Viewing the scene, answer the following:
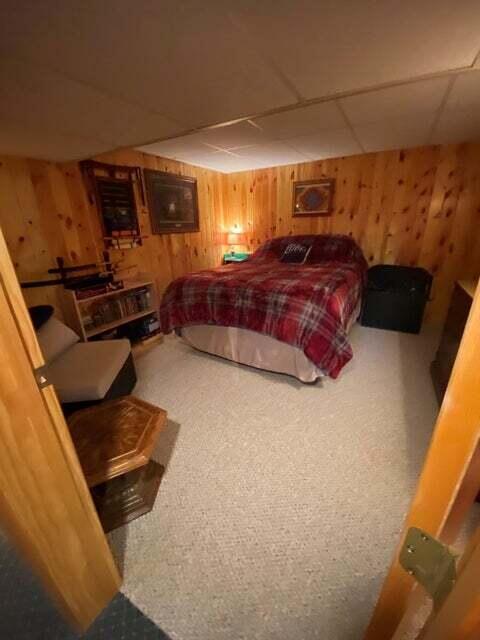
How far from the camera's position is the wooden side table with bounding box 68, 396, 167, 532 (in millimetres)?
1109

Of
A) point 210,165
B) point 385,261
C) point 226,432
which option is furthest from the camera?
point 210,165

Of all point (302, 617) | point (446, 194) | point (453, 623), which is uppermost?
point (446, 194)

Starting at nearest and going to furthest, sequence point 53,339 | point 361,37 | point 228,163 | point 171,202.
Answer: point 361,37
point 53,339
point 171,202
point 228,163

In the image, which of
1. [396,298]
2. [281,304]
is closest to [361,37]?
[281,304]

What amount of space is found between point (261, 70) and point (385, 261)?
282 cm

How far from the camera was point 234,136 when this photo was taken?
2465 mm

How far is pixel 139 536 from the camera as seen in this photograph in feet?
3.86

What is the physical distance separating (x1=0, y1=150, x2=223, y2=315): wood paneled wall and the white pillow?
0.65 metres

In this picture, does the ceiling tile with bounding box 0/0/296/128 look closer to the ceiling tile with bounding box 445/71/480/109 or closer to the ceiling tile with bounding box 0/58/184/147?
the ceiling tile with bounding box 0/58/184/147

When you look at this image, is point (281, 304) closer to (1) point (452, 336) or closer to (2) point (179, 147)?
(1) point (452, 336)

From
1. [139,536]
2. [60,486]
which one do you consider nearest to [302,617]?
[139,536]

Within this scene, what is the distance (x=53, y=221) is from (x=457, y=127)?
12.1 ft

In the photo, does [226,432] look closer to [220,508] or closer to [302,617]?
[220,508]

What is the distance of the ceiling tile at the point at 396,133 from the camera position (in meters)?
2.15
